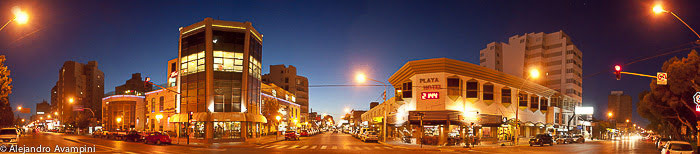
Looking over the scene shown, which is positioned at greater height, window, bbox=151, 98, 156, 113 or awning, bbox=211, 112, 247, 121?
window, bbox=151, 98, 156, 113

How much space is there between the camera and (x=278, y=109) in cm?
7506

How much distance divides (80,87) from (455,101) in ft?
Result: 506

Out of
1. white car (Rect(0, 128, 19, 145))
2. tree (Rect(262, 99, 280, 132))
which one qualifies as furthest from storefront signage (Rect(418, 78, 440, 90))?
white car (Rect(0, 128, 19, 145))

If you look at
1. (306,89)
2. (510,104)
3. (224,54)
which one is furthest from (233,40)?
(306,89)

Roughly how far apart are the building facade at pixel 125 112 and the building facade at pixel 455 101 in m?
46.7

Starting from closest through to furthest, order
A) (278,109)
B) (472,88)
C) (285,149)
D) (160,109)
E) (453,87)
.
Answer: (285,149)
(453,87)
(472,88)
(160,109)
(278,109)

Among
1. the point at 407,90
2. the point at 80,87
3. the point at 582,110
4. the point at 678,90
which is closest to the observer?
the point at 678,90

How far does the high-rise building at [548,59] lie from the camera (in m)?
104

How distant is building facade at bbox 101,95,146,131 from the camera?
246 ft

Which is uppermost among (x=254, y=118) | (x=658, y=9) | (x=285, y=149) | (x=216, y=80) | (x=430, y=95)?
(x=658, y=9)

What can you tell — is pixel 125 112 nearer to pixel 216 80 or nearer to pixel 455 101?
pixel 216 80

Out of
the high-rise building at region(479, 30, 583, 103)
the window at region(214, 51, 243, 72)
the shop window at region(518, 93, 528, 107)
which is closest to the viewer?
the window at region(214, 51, 243, 72)

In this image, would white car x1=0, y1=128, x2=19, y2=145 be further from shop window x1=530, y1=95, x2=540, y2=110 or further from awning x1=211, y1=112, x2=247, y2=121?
shop window x1=530, y1=95, x2=540, y2=110

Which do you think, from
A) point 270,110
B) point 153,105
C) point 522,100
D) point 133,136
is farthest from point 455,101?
point 153,105
